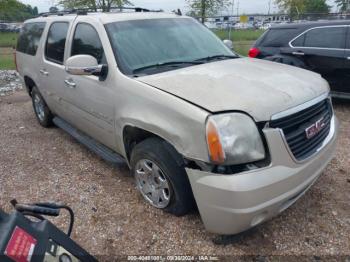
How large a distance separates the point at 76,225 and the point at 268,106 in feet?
6.64

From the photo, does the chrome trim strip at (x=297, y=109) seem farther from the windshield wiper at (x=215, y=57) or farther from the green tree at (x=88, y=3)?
the green tree at (x=88, y=3)

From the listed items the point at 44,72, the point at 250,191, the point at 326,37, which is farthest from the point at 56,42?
the point at 326,37

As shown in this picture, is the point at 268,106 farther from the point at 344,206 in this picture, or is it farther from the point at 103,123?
the point at 103,123

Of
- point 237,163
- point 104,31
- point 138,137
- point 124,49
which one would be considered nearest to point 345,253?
point 237,163

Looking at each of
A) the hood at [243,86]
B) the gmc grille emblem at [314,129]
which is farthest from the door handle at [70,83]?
the gmc grille emblem at [314,129]

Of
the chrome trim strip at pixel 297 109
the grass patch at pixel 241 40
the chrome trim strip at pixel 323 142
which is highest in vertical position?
the chrome trim strip at pixel 297 109

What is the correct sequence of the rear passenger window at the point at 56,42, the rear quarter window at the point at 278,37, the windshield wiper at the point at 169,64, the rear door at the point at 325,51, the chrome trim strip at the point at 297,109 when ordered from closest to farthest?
the chrome trim strip at the point at 297,109
the windshield wiper at the point at 169,64
the rear passenger window at the point at 56,42
the rear door at the point at 325,51
the rear quarter window at the point at 278,37

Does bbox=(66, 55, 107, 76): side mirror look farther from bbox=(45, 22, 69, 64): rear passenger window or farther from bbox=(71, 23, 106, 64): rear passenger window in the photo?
bbox=(45, 22, 69, 64): rear passenger window

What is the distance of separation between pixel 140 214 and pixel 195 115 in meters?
1.30

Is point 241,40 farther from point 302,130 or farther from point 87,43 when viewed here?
point 302,130

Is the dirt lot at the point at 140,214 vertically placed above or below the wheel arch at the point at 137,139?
below

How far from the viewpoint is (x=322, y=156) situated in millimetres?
2740

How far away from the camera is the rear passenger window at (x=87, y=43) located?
3.46 metres

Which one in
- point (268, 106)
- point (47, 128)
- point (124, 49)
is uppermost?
point (124, 49)
